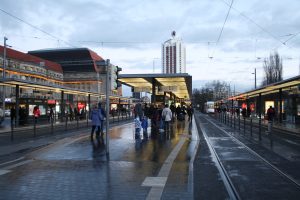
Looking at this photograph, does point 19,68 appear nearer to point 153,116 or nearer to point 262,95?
point 262,95

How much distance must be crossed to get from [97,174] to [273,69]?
219ft

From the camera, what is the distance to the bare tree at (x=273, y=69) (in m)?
70.8

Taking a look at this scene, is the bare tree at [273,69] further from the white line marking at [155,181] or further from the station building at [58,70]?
the white line marking at [155,181]

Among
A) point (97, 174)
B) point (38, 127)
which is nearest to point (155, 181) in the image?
point (97, 174)

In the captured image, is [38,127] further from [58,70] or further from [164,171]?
[58,70]

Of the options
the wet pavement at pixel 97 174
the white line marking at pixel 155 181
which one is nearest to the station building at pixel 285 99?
the wet pavement at pixel 97 174

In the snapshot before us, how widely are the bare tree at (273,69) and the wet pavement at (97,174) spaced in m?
60.5

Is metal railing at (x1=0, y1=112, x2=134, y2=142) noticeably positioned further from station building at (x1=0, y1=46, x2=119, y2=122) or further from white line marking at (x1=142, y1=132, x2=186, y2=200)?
station building at (x1=0, y1=46, x2=119, y2=122)

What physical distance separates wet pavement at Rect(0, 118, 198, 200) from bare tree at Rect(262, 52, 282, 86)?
60453 mm

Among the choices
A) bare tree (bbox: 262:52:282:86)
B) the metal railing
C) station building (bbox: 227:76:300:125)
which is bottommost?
the metal railing

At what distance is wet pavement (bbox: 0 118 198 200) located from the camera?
7574 mm

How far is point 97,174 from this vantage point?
955 cm

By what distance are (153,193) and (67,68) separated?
107306mm

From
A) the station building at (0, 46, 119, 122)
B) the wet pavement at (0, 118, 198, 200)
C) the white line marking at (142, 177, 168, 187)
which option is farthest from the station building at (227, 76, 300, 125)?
the station building at (0, 46, 119, 122)
